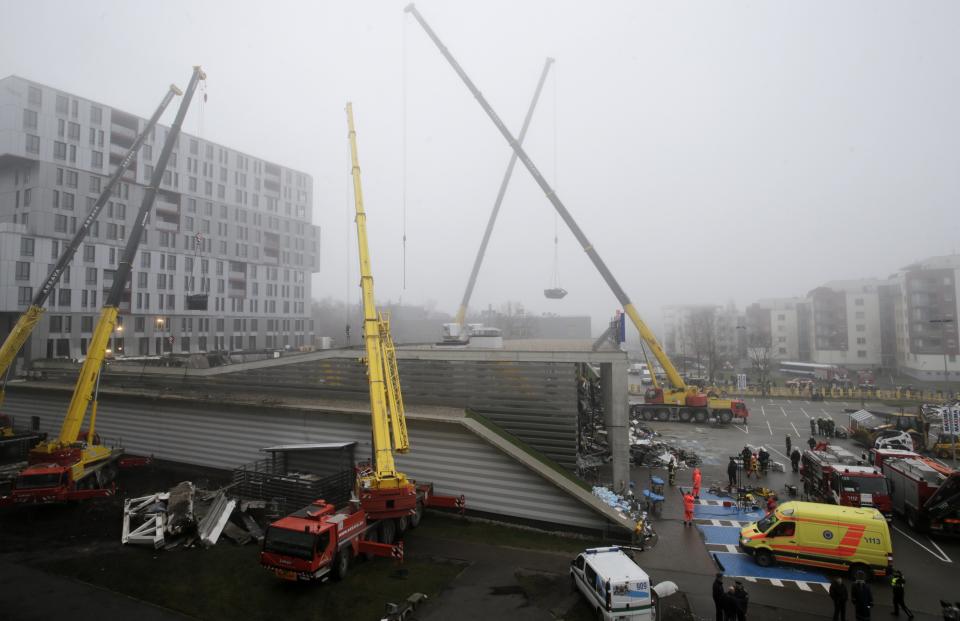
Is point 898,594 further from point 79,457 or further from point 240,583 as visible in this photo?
point 79,457

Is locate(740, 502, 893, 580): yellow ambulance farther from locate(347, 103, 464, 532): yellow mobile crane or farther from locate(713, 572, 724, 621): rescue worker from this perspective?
locate(347, 103, 464, 532): yellow mobile crane

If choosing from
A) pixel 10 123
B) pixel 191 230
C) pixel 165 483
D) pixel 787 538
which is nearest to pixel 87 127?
pixel 10 123

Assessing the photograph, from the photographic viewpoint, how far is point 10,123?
A: 37781 millimetres

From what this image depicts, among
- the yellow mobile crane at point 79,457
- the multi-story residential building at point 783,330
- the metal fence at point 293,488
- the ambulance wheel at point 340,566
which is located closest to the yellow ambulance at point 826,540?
the ambulance wheel at point 340,566

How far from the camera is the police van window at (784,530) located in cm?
1198

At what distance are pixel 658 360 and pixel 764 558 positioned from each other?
19015mm

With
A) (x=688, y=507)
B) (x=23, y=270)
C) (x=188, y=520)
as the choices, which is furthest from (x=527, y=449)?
(x=23, y=270)

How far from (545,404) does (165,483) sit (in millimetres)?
14689

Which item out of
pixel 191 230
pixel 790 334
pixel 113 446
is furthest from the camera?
pixel 790 334

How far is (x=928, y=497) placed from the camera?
14.3 meters

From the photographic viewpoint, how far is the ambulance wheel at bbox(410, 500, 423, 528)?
14273 millimetres

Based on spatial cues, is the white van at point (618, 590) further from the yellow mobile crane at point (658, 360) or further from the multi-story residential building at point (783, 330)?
the multi-story residential building at point (783, 330)

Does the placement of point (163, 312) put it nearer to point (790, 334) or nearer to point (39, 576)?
point (39, 576)

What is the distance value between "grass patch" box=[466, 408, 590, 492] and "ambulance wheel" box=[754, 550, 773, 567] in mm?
4504
